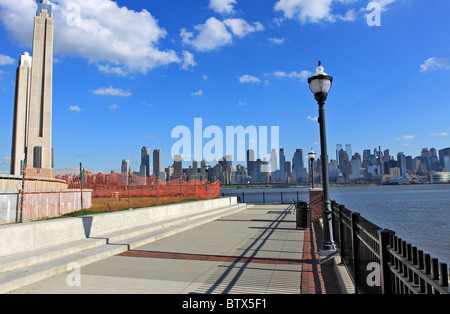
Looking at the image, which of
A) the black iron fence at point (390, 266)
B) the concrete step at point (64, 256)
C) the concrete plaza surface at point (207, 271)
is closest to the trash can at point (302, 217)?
the concrete plaza surface at point (207, 271)

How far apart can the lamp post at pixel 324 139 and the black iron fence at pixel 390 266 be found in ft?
10.3

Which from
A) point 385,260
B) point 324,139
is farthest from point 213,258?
point 385,260

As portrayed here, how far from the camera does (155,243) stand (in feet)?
34.7

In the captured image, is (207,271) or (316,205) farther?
(316,205)

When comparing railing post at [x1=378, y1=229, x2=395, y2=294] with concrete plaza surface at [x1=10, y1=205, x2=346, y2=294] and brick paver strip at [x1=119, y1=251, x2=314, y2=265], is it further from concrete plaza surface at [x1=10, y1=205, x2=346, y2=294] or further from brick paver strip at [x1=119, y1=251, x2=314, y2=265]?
brick paver strip at [x1=119, y1=251, x2=314, y2=265]

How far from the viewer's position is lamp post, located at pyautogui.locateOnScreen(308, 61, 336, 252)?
8.57 meters

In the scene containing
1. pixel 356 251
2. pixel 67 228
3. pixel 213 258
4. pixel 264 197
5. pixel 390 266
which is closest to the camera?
pixel 390 266

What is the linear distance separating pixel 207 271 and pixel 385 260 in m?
4.29

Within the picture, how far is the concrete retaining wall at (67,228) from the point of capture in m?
7.41

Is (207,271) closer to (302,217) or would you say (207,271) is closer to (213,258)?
(213,258)

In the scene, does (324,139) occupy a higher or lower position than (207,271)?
higher

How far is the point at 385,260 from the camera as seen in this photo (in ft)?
11.7
